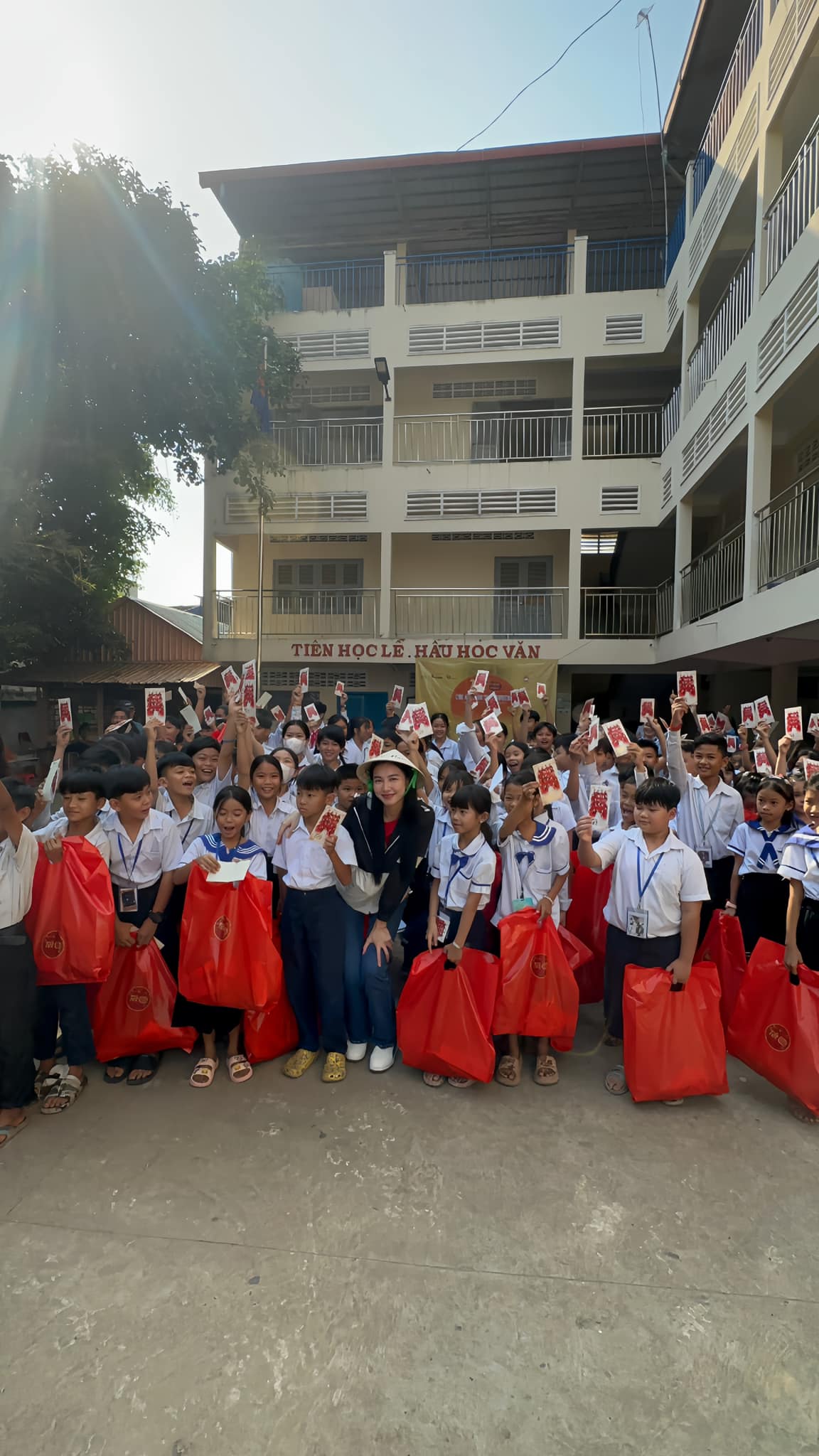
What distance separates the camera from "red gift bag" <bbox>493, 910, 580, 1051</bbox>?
124 inches

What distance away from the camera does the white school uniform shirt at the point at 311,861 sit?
3225 mm

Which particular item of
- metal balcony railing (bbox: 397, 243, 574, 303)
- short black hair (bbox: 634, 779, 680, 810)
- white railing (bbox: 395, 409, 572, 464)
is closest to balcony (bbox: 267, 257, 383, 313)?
metal balcony railing (bbox: 397, 243, 574, 303)

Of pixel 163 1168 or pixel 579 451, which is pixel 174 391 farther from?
pixel 163 1168

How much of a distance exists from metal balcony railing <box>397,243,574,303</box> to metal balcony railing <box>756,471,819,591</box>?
8.90 meters

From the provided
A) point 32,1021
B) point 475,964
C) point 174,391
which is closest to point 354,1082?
point 475,964

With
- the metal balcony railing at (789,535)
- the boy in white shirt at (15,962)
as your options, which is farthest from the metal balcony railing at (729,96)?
the boy in white shirt at (15,962)

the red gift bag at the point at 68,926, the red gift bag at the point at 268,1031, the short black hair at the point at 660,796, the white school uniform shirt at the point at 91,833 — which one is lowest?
the red gift bag at the point at 268,1031

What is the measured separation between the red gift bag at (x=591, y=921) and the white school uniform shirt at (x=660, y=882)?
81cm

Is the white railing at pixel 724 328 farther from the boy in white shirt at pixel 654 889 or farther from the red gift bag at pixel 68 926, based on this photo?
the red gift bag at pixel 68 926

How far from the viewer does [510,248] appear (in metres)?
14.4

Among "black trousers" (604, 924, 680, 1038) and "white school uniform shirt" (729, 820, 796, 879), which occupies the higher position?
"white school uniform shirt" (729, 820, 796, 879)

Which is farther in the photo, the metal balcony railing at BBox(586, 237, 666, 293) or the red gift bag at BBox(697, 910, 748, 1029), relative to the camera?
the metal balcony railing at BBox(586, 237, 666, 293)

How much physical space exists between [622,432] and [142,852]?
13.8 meters

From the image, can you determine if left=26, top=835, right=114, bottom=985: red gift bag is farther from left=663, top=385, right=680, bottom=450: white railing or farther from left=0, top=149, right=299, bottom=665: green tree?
left=663, top=385, right=680, bottom=450: white railing
